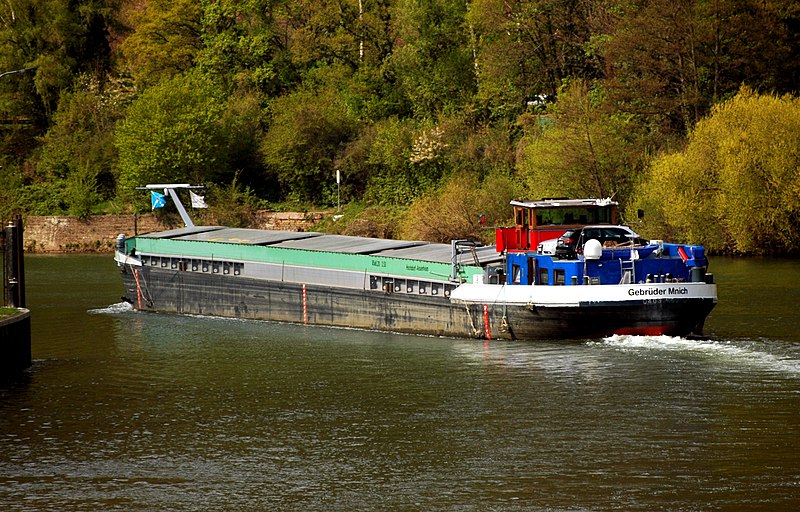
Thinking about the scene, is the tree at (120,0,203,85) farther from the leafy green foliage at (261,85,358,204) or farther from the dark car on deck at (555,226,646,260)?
the dark car on deck at (555,226,646,260)

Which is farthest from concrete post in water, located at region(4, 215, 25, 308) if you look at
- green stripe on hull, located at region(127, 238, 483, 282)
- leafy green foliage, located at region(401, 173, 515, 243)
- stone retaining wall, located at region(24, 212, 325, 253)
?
stone retaining wall, located at region(24, 212, 325, 253)

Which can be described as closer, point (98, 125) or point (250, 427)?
point (250, 427)

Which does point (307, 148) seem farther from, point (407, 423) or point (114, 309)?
point (407, 423)

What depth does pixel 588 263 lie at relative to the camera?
119 feet

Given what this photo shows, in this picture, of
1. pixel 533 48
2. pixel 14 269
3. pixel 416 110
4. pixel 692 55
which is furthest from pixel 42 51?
pixel 14 269

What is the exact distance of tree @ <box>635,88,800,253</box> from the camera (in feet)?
202

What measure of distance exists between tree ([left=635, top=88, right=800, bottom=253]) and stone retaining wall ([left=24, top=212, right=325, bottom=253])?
28.3 m

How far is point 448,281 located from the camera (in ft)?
131

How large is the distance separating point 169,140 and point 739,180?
41505mm

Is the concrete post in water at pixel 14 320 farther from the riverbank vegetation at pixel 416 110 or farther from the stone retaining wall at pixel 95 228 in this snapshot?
the stone retaining wall at pixel 95 228

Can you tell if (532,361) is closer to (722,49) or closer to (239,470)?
(239,470)

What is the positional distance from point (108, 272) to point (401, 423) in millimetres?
43164

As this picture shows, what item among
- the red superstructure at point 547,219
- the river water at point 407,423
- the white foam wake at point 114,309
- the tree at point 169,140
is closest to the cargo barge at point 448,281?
the red superstructure at point 547,219

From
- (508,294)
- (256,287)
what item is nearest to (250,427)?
(508,294)
